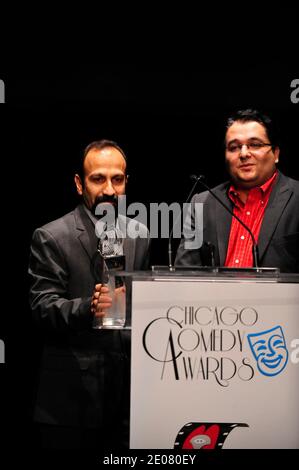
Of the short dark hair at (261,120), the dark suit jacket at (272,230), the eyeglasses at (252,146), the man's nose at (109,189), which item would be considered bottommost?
the dark suit jacket at (272,230)

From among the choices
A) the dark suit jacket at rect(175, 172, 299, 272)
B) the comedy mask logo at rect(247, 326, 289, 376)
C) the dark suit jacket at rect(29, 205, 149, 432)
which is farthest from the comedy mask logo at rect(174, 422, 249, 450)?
the dark suit jacket at rect(175, 172, 299, 272)

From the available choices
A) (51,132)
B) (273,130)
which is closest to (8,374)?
(51,132)

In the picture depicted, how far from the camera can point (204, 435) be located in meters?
2.42

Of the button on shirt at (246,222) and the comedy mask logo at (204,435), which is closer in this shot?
the comedy mask logo at (204,435)

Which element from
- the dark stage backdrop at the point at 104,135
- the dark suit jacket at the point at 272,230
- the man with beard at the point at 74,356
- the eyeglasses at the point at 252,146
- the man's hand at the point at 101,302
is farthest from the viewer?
the dark stage backdrop at the point at 104,135

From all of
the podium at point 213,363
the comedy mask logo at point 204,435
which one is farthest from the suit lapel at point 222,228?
the comedy mask logo at point 204,435

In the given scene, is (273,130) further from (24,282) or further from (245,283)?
(24,282)

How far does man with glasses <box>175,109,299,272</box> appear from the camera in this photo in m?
3.13

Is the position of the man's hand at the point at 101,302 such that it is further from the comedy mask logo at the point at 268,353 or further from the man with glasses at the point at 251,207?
the man with glasses at the point at 251,207

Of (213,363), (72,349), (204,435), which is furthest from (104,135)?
(204,435)

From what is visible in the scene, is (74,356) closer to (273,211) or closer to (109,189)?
(109,189)

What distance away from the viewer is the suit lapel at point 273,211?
3.13 m

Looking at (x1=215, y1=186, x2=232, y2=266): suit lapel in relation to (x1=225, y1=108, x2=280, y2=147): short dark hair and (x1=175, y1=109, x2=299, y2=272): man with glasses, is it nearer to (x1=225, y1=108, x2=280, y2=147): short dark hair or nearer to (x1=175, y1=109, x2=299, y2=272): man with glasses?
(x1=175, y1=109, x2=299, y2=272): man with glasses

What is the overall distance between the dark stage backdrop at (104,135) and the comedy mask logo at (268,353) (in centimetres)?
171
